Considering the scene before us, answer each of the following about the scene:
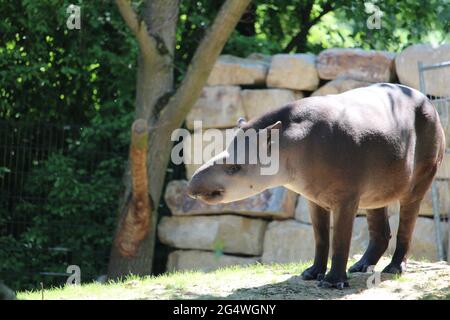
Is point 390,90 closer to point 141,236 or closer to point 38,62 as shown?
point 141,236

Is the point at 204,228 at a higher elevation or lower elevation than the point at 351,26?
lower

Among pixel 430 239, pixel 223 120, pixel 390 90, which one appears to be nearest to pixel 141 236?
pixel 223 120

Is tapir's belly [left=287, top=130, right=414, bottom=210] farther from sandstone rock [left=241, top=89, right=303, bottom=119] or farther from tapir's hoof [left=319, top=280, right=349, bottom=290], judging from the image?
sandstone rock [left=241, top=89, right=303, bottom=119]

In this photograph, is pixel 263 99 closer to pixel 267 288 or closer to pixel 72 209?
pixel 72 209

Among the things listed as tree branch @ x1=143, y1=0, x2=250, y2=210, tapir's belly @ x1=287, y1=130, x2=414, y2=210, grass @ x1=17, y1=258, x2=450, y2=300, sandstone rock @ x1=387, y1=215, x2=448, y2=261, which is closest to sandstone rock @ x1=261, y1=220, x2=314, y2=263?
sandstone rock @ x1=387, y1=215, x2=448, y2=261

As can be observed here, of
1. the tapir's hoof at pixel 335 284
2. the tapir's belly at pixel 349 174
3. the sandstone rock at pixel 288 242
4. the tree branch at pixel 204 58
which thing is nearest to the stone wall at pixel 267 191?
the sandstone rock at pixel 288 242

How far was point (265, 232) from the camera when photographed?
11211 millimetres

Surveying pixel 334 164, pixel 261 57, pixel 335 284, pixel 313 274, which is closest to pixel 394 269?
pixel 313 274

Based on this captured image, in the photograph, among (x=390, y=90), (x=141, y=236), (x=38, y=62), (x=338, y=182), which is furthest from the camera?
(x=38, y=62)

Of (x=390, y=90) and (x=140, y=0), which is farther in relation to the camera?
(x=140, y=0)

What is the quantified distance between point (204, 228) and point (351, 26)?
4297mm

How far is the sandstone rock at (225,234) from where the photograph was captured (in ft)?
36.7

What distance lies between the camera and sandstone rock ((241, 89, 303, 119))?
11.2 meters

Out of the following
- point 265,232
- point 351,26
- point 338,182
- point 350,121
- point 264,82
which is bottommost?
point 265,232
